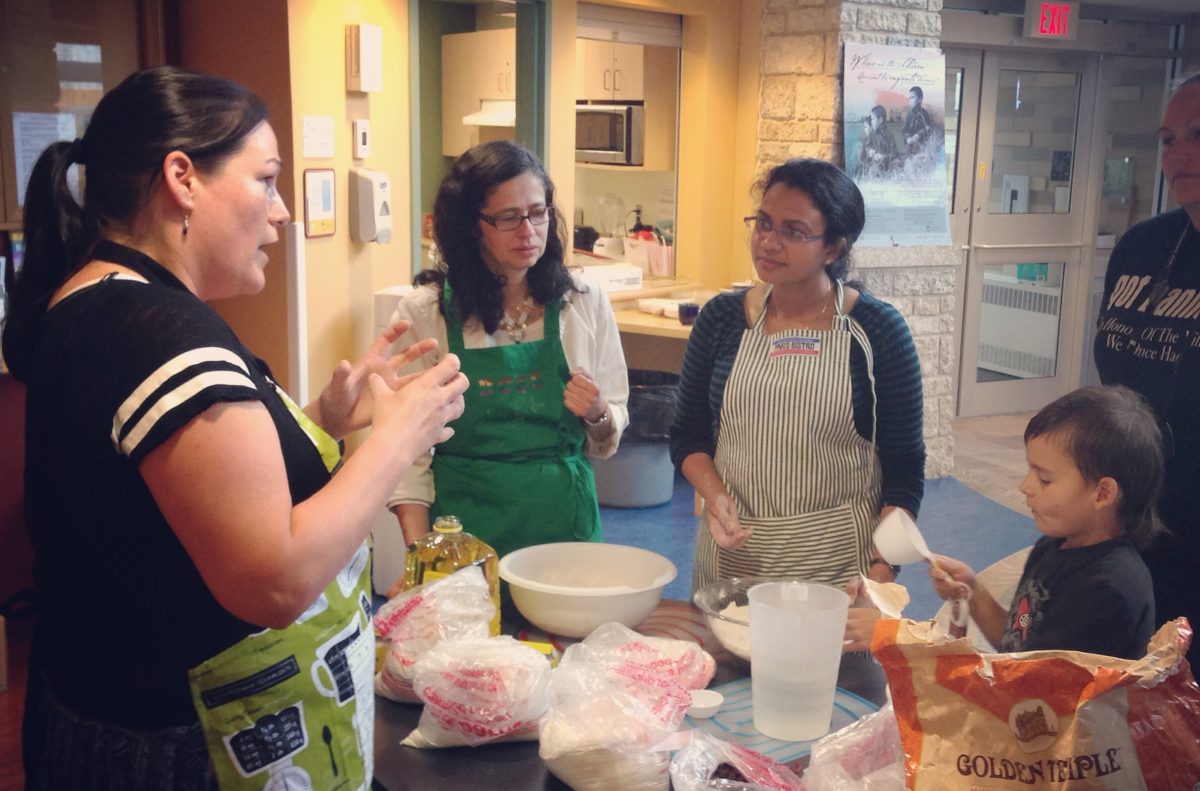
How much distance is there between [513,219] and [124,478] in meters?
1.13

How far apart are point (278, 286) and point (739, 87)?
2662 millimetres

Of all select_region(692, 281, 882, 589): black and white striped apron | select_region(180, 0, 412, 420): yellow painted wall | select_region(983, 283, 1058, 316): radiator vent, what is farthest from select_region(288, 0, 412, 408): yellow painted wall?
select_region(983, 283, 1058, 316): radiator vent

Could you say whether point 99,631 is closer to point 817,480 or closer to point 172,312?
point 172,312

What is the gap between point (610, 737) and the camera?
49.1 inches

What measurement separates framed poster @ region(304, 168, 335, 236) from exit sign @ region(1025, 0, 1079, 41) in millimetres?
4423

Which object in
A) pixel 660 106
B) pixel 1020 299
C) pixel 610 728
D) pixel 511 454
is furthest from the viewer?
pixel 1020 299

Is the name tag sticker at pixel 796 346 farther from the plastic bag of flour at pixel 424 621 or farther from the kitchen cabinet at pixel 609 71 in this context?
the kitchen cabinet at pixel 609 71

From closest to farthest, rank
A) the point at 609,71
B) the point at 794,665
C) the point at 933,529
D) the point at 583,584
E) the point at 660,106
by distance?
the point at 794,665 < the point at 583,584 < the point at 933,529 < the point at 660,106 < the point at 609,71

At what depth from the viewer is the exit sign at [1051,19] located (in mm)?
6395

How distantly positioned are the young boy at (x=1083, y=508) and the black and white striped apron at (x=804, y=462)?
455mm

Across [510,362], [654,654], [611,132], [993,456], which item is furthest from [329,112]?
[993,456]

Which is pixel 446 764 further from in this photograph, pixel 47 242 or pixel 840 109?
pixel 840 109

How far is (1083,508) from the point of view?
61.1 inches

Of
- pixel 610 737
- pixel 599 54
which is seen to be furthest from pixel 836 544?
pixel 599 54
